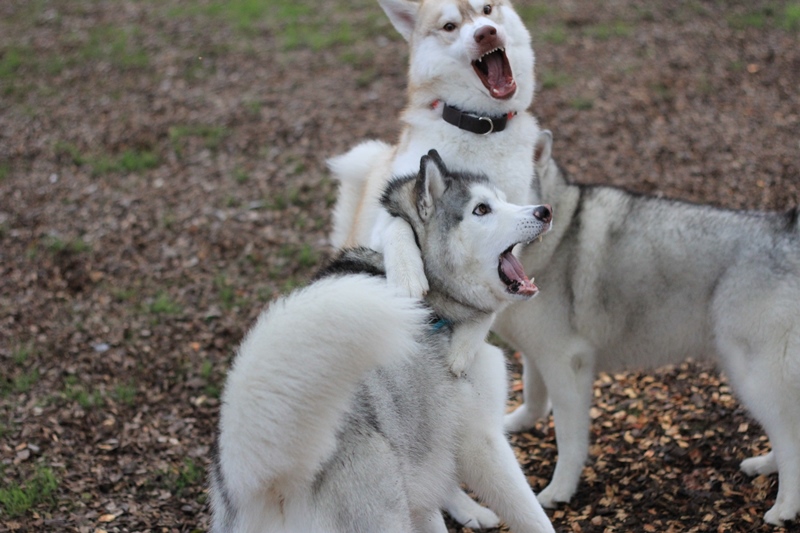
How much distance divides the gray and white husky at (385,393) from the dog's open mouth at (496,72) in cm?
80

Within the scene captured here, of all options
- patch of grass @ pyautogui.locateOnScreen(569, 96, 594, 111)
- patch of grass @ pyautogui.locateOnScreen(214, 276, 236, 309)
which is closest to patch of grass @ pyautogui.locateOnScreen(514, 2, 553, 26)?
patch of grass @ pyautogui.locateOnScreen(569, 96, 594, 111)

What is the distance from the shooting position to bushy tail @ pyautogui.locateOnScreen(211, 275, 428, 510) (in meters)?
2.58

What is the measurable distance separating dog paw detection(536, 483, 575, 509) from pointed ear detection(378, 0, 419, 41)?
109 inches

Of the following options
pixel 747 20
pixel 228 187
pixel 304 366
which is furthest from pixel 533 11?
pixel 304 366

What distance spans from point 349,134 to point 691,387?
4.90 meters

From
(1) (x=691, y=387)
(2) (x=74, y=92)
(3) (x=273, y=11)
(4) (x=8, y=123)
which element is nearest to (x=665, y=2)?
(3) (x=273, y=11)

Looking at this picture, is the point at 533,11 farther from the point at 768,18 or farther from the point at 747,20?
the point at 768,18

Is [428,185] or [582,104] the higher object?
[428,185]

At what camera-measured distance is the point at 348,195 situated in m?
5.04

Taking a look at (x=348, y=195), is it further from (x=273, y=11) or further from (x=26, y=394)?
(x=273, y=11)

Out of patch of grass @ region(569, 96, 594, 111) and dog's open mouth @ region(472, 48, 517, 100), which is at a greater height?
dog's open mouth @ region(472, 48, 517, 100)

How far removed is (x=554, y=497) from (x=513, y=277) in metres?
1.64

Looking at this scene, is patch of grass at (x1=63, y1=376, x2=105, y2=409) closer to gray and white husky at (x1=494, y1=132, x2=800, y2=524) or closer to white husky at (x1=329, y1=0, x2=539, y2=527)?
white husky at (x1=329, y1=0, x2=539, y2=527)

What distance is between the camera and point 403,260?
3322 mm
